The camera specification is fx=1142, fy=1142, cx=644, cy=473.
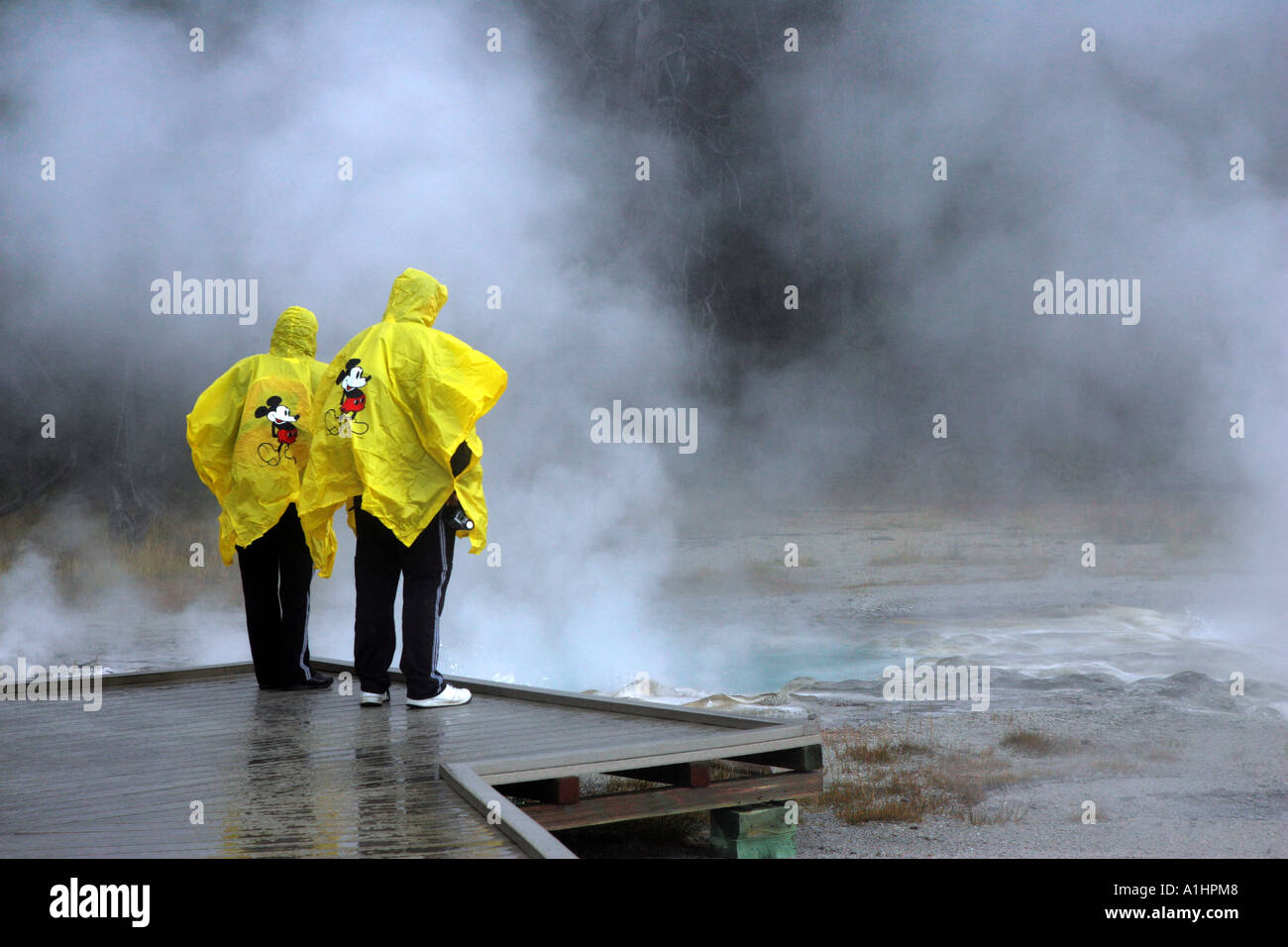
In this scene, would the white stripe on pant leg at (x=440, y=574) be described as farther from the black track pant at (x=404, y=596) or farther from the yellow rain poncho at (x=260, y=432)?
the yellow rain poncho at (x=260, y=432)

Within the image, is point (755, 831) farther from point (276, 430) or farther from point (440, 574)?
point (276, 430)

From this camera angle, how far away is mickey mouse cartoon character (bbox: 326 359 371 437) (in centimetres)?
337

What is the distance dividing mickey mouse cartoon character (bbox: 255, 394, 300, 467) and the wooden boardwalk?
810 mm

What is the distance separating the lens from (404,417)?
336 cm

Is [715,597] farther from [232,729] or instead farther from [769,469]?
[232,729]

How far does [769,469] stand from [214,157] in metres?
8.06

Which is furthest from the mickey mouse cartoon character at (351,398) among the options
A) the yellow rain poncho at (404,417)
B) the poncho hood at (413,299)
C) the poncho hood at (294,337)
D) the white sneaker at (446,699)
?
the white sneaker at (446,699)

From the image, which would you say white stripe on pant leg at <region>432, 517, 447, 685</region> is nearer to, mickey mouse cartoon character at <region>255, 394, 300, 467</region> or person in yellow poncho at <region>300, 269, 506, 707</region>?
person in yellow poncho at <region>300, 269, 506, 707</region>

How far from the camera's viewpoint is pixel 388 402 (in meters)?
3.36

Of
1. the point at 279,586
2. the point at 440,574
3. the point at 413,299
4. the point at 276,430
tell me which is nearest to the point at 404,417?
the point at 413,299

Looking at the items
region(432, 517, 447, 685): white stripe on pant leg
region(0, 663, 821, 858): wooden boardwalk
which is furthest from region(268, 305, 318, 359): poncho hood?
region(0, 663, 821, 858): wooden boardwalk

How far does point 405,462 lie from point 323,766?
95 centimetres

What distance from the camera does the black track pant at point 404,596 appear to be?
11.1 feet
